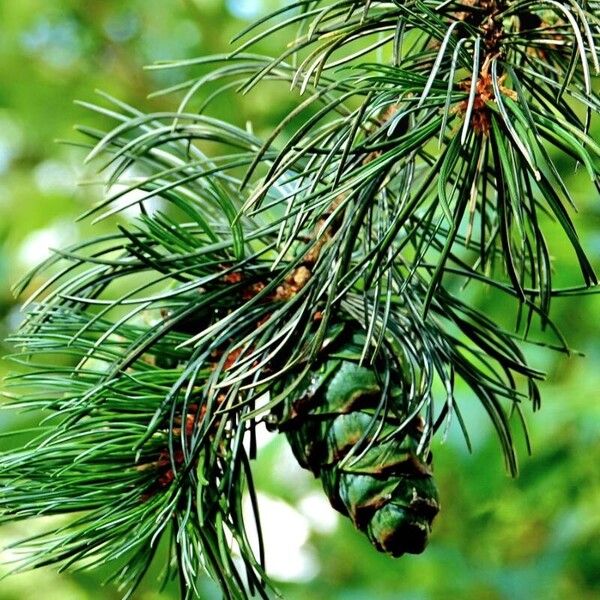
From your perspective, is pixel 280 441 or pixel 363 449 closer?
pixel 363 449

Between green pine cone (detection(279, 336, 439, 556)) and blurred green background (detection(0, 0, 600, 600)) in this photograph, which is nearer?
green pine cone (detection(279, 336, 439, 556))

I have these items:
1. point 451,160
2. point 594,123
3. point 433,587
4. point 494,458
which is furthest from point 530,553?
point 451,160

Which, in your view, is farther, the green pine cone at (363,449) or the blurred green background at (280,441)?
the blurred green background at (280,441)
